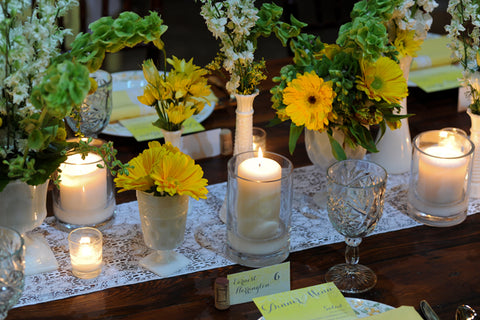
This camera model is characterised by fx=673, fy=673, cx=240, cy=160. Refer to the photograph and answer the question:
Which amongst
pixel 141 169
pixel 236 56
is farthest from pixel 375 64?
pixel 141 169

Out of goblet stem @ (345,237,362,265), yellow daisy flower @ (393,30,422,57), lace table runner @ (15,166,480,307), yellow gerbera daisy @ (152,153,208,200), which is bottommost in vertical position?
lace table runner @ (15,166,480,307)

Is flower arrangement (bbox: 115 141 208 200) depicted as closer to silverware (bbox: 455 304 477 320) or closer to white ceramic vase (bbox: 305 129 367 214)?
white ceramic vase (bbox: 305 129 367 214)

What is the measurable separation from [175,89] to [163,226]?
26cm

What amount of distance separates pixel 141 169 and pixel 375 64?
494 millimetres

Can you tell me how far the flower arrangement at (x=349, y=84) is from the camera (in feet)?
4.22

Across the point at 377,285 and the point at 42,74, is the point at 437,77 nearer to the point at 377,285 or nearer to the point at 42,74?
the point at 377,285

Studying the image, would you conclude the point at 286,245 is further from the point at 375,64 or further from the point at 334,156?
the point at 375,64

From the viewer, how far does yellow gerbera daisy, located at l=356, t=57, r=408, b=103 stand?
1.30 metres

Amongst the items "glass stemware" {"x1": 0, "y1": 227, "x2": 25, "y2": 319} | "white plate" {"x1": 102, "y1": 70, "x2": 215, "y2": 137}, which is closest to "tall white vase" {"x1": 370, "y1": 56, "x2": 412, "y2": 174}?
"white plate" {"x1": 102, "y1": 70, "x2": 215, "y2": 137}

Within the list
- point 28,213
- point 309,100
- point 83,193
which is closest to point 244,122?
point 309,100

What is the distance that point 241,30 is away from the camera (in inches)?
48.4

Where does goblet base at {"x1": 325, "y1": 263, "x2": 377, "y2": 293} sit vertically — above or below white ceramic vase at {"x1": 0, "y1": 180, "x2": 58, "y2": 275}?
below

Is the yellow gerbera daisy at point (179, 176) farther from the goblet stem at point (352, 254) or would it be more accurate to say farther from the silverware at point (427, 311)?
the silverware at point (427, 311)

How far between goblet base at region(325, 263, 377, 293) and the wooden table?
0.01m
